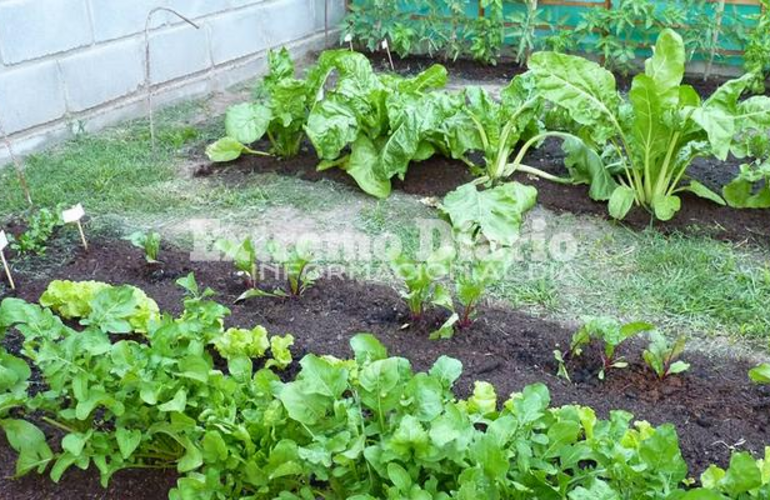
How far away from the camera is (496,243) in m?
3.11

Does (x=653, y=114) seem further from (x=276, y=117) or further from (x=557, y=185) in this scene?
(x=276, y=117)

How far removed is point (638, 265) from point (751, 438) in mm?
1048

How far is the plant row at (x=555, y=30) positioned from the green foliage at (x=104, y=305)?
311 centimetres

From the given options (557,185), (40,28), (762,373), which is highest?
(40,28)

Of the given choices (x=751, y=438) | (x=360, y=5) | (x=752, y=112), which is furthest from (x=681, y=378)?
(x=360, y=5)

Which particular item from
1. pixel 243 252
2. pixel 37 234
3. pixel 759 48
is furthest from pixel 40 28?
pixel 759 48

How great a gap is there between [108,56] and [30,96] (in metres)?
0.54

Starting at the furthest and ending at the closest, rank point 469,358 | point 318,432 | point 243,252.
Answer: point 243,252, point 469,358, point 318,432

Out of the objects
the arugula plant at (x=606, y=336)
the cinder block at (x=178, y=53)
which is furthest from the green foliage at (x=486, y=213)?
the cinder block at (x=178, y=53)

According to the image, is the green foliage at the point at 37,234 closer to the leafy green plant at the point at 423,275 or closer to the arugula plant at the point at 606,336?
the leafy green plant at the point at 423,275

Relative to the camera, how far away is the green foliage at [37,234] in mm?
2949

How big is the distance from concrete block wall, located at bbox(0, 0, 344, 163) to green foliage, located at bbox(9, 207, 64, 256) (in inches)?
41.2

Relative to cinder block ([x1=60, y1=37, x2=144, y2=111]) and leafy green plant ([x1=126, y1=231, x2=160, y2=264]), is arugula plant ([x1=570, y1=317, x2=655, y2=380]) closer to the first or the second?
leafy green plant ([x1=126, y1=231, x2=160, y2=264])

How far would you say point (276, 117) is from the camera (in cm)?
379
